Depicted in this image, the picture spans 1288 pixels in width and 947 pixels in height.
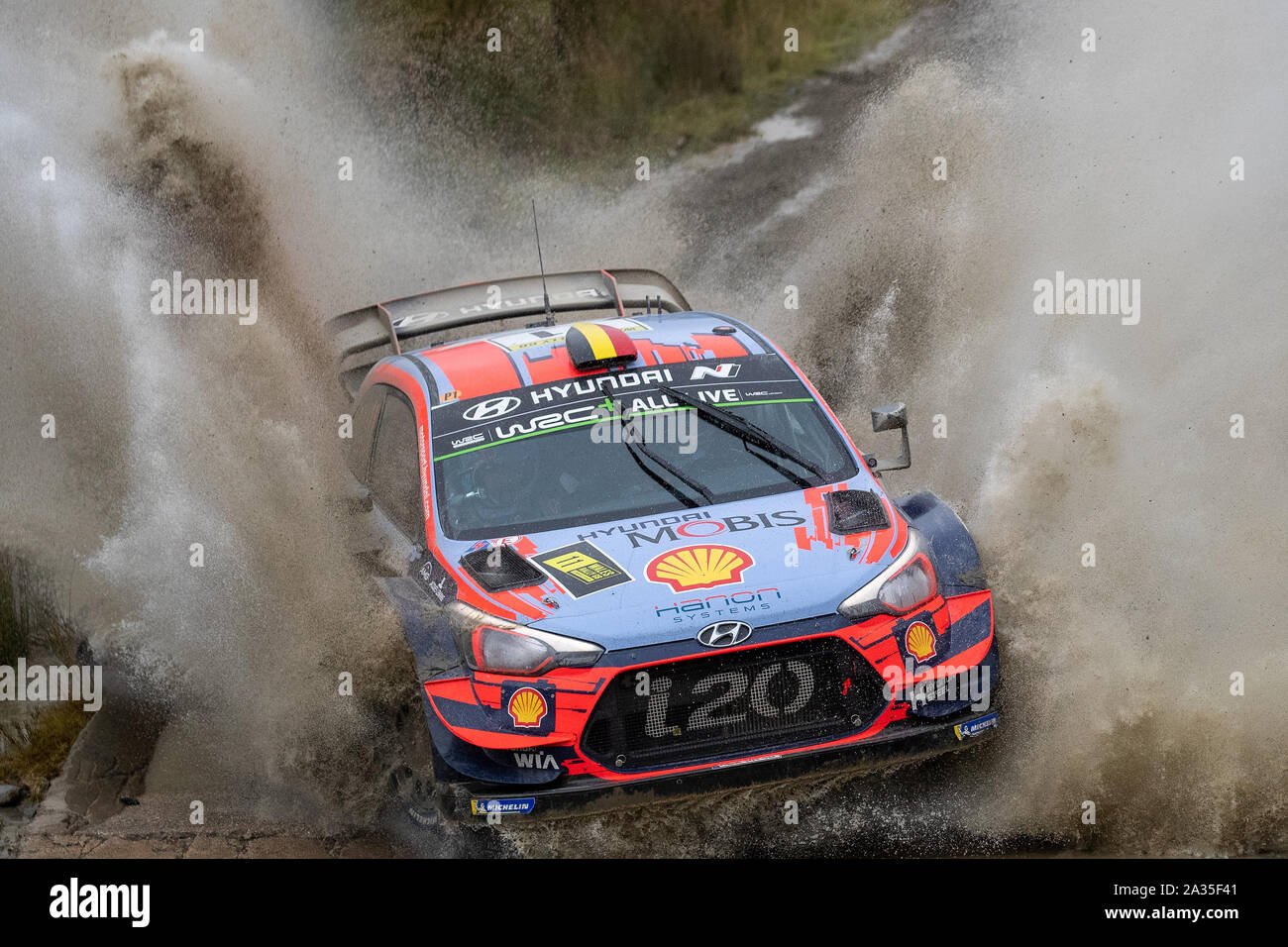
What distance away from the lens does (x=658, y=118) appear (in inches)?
585

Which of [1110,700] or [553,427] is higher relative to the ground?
[553,427]

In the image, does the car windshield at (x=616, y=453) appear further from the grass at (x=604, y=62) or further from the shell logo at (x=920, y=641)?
the grass at (x=604, y=62)

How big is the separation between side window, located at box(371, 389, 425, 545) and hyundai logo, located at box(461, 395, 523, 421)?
1.00 ft

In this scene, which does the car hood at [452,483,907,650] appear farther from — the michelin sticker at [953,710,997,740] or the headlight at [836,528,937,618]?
the michelin sticker at [953,710,997,740]

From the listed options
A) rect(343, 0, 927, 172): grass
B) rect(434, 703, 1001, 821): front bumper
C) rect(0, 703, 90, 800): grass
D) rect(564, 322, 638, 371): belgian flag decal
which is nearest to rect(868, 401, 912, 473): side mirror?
rect(564, 322, 638, 371): belgian flag decal

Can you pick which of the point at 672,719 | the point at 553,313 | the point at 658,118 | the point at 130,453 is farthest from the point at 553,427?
the point at 658,118

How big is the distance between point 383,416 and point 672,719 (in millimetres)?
2612

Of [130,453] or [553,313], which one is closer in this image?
[130,453]

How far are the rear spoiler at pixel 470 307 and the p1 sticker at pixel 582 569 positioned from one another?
2583mm

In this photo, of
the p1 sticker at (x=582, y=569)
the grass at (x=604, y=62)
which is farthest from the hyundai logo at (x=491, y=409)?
the grass at (x=604, y=62)

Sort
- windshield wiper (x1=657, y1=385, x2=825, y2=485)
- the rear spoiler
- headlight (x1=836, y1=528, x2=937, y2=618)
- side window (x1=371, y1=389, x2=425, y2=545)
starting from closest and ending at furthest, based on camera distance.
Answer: headlight (x1=836, y1=528, x2=937, y2=618)
windshield wiper (x1=657, y1=385, x2=825, y2=485)
side window (x1=371, y1=389, x2=425, y2=545)
the rear spoiler

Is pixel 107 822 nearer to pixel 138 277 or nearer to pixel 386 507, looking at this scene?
pixel 386 507

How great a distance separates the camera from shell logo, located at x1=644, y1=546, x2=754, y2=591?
16.6ft

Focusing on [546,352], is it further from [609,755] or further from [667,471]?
[609,755]
